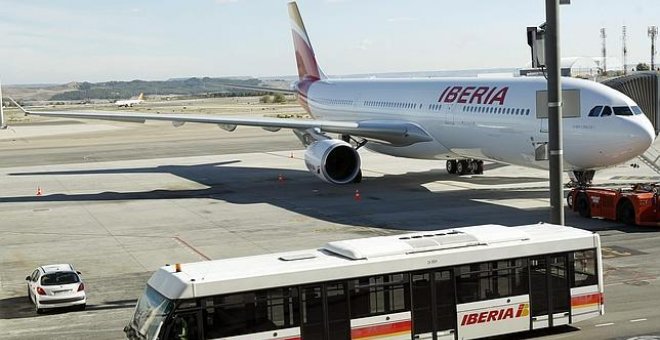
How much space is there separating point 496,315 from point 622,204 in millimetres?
14436

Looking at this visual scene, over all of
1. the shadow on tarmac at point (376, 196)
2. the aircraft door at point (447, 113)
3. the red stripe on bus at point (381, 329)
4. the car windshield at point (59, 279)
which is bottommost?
the shadow on tarmac at point (376, 196)

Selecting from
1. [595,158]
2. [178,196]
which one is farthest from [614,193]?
[178,196]

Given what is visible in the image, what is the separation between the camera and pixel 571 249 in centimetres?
1638

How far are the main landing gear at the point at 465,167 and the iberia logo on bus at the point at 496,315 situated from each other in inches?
1056

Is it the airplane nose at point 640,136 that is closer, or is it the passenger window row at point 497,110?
the airplane nose at point 640,136

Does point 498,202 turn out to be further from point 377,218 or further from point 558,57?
point 558,57

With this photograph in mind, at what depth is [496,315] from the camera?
52.1ft

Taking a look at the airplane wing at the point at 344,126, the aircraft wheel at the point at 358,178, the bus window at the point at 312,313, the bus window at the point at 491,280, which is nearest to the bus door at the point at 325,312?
the bus window at the point at 312,313

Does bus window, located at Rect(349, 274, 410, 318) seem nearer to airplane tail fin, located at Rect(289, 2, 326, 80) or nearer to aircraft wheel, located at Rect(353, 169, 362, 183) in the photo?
aircraft wheel, located at Rect(353, 169, 362, 183)

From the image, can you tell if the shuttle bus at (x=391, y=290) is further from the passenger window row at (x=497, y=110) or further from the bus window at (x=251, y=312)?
the passenger window row at (x=497, y=110)

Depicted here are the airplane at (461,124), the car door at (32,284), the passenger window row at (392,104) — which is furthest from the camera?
the passenger window row at (392,104)

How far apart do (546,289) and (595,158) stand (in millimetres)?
14471

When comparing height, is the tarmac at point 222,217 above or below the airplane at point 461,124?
below

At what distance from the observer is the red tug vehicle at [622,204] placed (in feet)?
91.7
